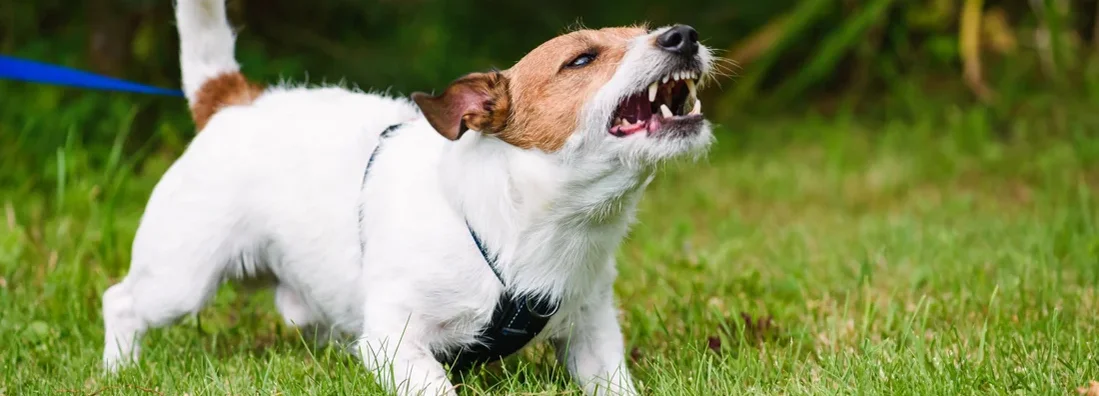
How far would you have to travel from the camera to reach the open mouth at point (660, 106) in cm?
302

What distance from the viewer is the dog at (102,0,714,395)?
121 inches

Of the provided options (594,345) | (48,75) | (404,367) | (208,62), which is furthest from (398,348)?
(48,75)

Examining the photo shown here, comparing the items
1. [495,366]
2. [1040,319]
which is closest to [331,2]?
[495,366]

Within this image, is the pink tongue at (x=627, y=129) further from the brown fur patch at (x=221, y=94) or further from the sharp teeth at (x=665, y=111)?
the brown fur patch at (x=221, y=94)

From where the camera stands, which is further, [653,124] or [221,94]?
[221,94]

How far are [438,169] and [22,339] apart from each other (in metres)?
1.51

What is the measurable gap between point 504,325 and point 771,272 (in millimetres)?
1891

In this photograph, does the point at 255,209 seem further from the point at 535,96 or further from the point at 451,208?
the point at 535,96

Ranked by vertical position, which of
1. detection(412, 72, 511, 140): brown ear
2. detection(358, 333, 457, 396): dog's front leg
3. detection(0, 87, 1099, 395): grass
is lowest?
detection(0, 87, 1099, 395): grass

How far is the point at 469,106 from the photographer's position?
3180mm

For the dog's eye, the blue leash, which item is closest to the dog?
the dog's eye

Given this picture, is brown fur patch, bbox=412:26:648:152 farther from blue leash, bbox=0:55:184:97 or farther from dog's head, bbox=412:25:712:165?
blue leash, bbox=0:55:184:97

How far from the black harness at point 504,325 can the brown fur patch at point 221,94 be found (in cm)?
79

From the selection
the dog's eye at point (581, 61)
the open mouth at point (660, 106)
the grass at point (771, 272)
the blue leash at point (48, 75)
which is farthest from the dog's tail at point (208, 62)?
the open mouth at point (660, 106)
